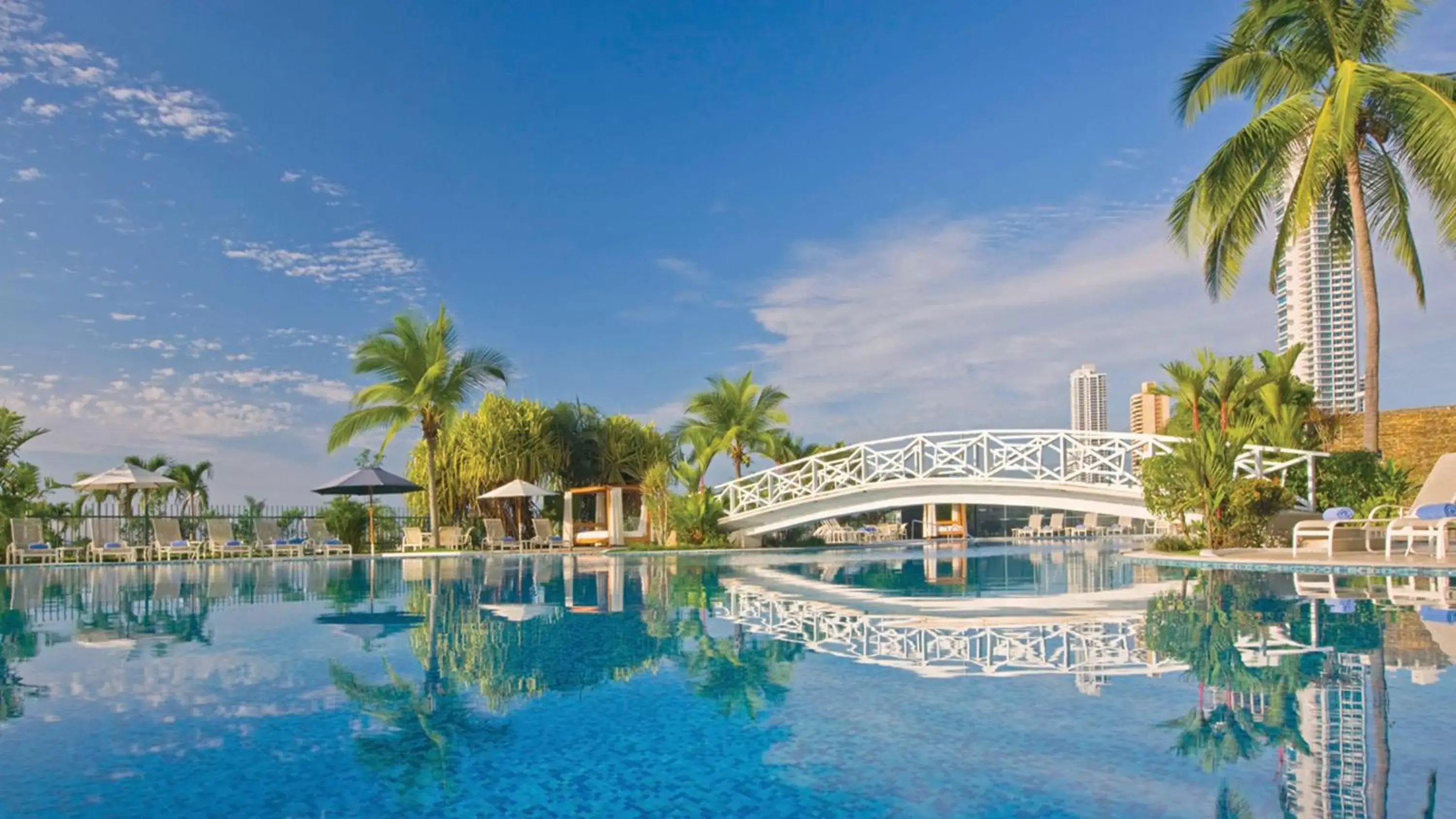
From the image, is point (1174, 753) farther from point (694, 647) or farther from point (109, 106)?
point (109, 106)

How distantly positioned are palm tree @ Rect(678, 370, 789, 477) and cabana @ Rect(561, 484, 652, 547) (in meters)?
3.27

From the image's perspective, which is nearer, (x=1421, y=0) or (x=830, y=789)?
(x=830, y=789)

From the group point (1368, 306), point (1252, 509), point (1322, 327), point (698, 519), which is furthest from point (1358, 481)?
point (1322, 327)

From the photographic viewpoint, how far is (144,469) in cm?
2241

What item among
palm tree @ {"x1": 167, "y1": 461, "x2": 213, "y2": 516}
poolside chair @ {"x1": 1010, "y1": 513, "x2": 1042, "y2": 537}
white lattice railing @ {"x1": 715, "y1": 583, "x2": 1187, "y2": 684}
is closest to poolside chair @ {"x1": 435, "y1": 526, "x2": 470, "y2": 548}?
palm tree @ {"x1": 167, "y1": 461, "x2": 213, "y2": 516}

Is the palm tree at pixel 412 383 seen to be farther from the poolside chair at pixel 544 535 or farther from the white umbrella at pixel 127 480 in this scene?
the white umbrella at pixel 127 480

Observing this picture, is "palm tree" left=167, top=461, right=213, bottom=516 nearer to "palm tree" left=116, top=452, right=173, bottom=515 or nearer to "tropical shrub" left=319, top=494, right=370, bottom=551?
"palm tree" left=116, top=452, right=173, bottom=515

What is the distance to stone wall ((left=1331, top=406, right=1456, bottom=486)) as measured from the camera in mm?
16641

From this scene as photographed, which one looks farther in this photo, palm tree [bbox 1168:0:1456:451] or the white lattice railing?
→ palm tree [bbox 1168:0:1456:451]

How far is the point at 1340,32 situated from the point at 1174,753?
53.8 feet

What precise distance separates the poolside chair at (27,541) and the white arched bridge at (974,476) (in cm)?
1408

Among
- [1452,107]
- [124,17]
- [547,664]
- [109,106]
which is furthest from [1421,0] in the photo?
[109,106]

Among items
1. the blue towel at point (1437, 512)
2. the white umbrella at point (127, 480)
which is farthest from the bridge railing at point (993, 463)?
the white umbrella at point (127, 480)

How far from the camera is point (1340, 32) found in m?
15.5
